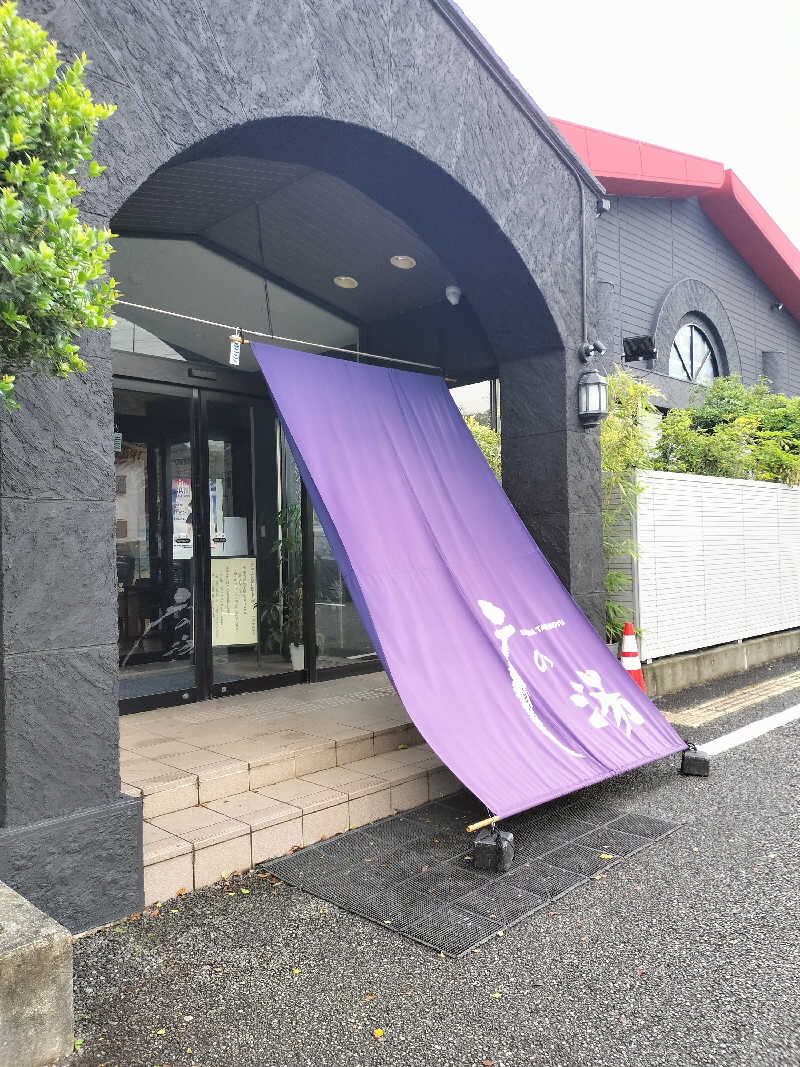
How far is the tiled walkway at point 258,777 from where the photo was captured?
3564 mm

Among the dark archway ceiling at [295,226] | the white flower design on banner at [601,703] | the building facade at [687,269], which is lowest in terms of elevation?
the white flower design on banner at [601,703]

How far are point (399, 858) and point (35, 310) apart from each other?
290cm

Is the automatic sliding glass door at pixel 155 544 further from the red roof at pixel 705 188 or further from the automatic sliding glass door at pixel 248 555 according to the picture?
the red roof at pixel 705 188

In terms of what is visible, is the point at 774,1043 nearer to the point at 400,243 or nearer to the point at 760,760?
the point at 760,760

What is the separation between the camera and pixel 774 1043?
2.37m

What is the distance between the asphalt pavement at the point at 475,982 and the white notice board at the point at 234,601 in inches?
110

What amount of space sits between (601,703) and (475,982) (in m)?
2.41

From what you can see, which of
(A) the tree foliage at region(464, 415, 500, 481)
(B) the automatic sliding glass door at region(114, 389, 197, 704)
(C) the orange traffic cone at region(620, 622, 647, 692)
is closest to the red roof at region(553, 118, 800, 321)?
(A) the tree foliage at region(464, 415, 500, 481)

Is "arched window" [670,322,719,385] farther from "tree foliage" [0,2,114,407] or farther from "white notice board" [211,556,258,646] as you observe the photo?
"tree foliage" [0,2,114,407]

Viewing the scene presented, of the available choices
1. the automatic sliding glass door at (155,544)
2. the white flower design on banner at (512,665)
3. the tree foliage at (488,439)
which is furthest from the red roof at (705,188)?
the white flower design on banner at (512,665)

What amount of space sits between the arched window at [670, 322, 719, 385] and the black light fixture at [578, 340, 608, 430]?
815cm

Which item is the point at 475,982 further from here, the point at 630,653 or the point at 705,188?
the point at 705,188

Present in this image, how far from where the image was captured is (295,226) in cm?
607

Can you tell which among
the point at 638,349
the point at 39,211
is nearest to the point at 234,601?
the point at 39,211
